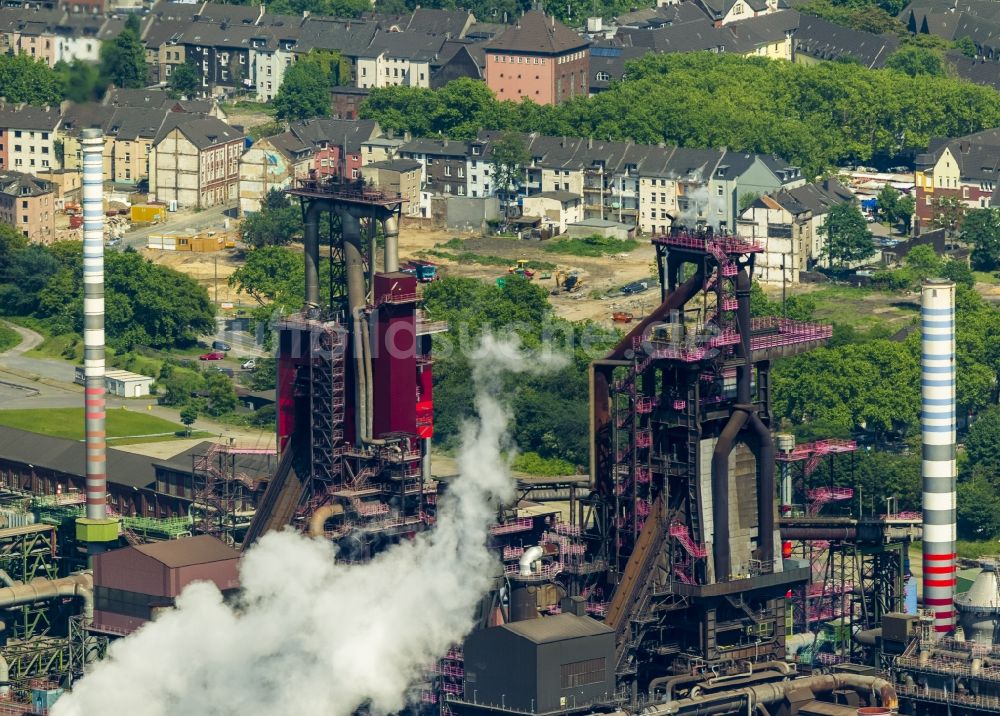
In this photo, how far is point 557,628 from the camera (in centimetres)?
18500

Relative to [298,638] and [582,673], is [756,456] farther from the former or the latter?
[298,638]

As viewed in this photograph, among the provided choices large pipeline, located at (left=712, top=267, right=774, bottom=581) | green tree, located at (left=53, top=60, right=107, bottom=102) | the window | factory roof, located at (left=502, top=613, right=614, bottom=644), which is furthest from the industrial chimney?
green tree, located at (left=53, top=60, right=107, bottom=102)

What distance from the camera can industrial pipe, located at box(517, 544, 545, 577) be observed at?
627 ft

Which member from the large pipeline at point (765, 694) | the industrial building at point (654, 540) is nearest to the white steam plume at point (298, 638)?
the industrial building at point (654, 540)

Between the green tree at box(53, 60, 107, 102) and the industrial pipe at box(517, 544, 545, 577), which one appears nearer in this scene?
the industrial pipe at box(517, 544, 545, 577)

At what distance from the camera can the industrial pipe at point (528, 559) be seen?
191 metres

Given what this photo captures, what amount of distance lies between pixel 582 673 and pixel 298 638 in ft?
49.1

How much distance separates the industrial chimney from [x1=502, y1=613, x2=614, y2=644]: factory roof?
732 inches

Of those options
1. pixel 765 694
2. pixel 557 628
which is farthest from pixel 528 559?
pixel 765 694

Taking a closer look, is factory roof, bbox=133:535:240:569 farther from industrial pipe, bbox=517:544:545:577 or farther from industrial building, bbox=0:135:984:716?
industrial pipe, bbox=517:544:545:577

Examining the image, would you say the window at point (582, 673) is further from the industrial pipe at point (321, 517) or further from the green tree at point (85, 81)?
the green tree at point (85, 81)

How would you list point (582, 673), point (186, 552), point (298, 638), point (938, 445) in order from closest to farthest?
point (582, 673)
point (298, 638)
point (938, 445)
point (186, 552)

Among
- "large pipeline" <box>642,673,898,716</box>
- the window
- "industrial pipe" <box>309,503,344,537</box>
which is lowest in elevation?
"large pipeline" <box>642,673,898,716</box>

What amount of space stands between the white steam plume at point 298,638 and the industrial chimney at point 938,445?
79.0 feet
